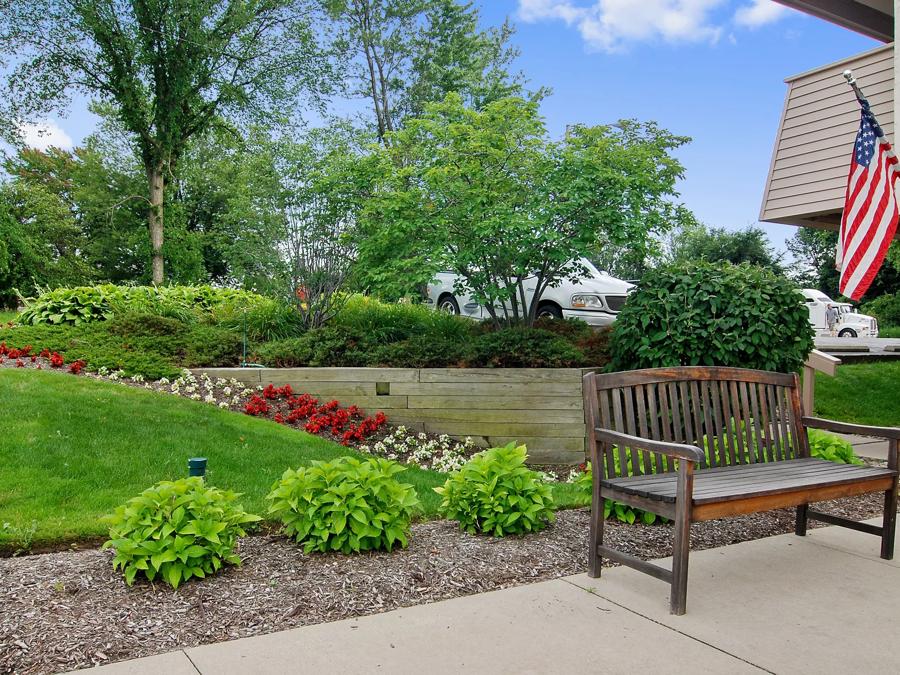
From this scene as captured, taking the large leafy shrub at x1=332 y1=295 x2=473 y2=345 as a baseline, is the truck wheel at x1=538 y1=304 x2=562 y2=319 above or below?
above

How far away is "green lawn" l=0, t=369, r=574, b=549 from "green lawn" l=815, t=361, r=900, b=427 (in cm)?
713

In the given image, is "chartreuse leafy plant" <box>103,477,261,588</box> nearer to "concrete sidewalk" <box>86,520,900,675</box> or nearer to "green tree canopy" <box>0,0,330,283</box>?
"concrete sidewalk" <box>86,520,900,675</box>

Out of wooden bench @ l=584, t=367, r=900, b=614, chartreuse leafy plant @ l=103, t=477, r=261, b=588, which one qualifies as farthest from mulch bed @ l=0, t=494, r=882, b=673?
wooden bench @ l=584, t=367, r=900, b=614

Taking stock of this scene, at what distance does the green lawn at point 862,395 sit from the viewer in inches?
424

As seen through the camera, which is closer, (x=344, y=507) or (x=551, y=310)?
(x=344, y=507)

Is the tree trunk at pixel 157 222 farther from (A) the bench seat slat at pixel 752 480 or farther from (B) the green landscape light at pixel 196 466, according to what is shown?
(A) the bench seat slat at pixel 752 480

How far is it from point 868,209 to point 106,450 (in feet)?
21.2

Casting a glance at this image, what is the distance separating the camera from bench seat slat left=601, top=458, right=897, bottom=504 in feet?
11.3

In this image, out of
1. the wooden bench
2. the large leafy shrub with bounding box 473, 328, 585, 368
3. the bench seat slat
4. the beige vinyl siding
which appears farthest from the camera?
the beige vinyl siding

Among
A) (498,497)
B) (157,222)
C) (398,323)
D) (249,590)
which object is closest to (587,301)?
(398,323)

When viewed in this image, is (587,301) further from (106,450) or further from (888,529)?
(106,450)

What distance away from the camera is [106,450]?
554cm

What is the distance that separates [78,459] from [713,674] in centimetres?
458

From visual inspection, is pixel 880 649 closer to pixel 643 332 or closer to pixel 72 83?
pixel 643 332
